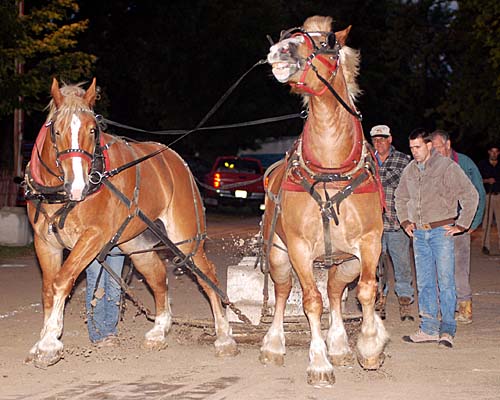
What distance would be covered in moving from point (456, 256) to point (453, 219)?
56.8 inches

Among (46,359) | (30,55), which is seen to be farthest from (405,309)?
(30,55)

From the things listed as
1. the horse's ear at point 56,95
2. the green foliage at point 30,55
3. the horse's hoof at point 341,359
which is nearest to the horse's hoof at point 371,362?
the horse's hoof at point 341,359

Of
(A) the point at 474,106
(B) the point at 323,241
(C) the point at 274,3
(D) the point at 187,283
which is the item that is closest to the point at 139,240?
(B) the point at 323,241

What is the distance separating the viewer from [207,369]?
8008 millimetres

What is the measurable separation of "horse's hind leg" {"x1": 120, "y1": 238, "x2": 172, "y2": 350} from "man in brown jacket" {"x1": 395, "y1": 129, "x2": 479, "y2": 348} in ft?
8.24

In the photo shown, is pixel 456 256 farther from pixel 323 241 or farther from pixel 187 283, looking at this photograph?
pixel 187 283

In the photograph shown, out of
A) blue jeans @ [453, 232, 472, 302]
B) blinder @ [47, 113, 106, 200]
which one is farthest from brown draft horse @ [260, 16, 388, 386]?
blue jeans @ [453, 232, 472, 302]

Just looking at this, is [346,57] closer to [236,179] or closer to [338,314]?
[338,314]

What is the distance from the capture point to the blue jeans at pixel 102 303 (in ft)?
29.6

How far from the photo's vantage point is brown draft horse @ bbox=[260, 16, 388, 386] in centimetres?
745

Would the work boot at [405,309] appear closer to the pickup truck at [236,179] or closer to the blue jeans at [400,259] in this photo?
the blue jeans at [400,259]

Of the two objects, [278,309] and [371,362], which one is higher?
[278,309]

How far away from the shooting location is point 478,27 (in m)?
28.7

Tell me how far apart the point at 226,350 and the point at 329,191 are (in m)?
2.00
